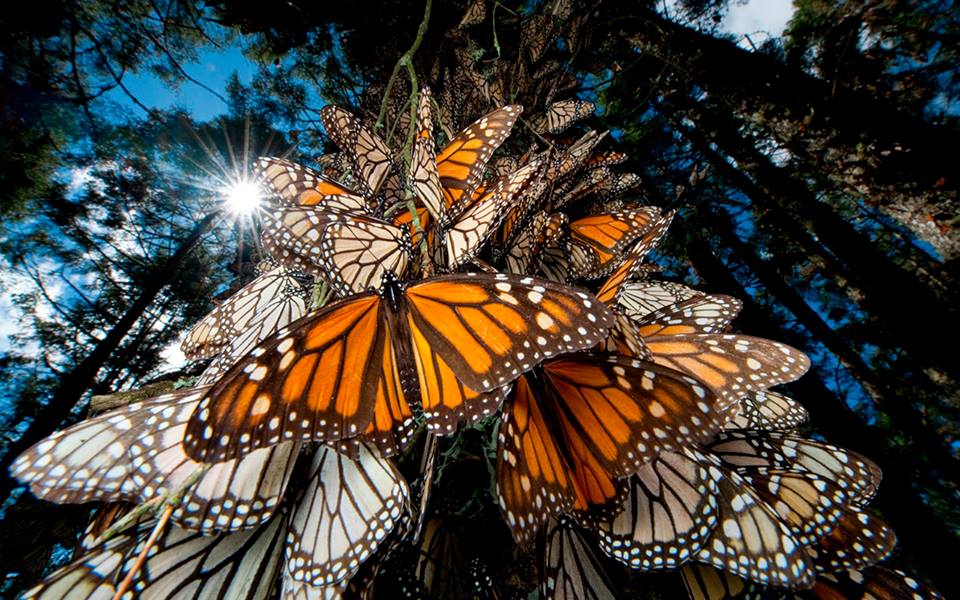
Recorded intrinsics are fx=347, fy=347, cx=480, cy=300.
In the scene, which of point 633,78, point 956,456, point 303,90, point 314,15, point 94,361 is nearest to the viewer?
point 633,78

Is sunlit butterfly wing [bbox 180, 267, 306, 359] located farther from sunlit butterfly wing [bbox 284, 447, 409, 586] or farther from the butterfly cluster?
sunlit butterfly wing [bbox 284, 447, 409, 586]

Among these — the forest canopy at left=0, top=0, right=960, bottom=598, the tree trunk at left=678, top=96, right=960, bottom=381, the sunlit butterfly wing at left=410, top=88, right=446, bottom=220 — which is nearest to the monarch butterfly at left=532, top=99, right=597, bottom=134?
the forest canopy at left=0, top=0, right=960, bottom=598

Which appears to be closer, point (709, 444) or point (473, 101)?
point (709, 444)

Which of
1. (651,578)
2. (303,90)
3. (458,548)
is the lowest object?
(651,578)

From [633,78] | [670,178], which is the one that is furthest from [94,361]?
[670,178]

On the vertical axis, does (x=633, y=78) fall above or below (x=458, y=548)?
above

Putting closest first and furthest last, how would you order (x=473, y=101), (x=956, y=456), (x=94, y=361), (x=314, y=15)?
(x=473, y=101)
(x=314, y=15)
(x=94, y=361)
(x=956, y=456)

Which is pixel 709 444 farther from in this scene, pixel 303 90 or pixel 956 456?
pixel 956 456
